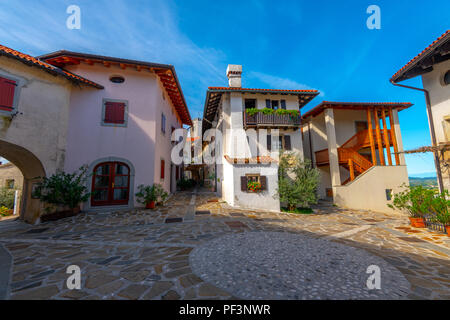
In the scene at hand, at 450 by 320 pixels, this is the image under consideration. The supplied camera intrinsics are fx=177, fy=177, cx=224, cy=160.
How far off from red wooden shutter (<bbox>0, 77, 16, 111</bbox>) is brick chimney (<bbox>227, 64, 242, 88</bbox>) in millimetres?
11674

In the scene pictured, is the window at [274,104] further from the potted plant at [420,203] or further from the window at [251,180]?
the potted plant at [420,203]

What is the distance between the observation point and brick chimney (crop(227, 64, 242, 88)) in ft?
45.7

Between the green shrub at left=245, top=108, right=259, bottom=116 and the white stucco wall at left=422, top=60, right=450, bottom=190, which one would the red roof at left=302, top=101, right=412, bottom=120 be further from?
the green shrub at left=245, top=108, right=259, bottom=116

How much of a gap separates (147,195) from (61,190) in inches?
140

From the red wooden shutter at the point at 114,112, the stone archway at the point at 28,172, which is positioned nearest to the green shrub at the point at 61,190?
the stone archway at the point at 28,172

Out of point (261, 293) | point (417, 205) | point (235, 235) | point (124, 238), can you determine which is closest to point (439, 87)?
point (417, 205)

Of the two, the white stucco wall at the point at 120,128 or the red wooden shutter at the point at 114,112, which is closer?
the white stucco wall at the point at 120,128

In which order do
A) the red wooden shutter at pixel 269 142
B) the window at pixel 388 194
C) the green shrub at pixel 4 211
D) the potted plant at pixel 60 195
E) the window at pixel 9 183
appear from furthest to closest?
the window at pixel 9 183 → the red wooden shutter at pixel 269 142 → the green shrub at pixel 4 211 → the window at pixel 388 194 → the potted plant at pixel 60 195

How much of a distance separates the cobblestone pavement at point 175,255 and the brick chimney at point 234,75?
10616mm

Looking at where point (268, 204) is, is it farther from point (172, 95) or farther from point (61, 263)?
point (172, 95)

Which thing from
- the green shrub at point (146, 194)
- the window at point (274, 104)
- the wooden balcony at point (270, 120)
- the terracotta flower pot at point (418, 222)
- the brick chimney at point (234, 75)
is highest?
the brick chimney at point (234, 75)

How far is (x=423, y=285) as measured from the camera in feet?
9.70

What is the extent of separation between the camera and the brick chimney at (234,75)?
45.7 feet

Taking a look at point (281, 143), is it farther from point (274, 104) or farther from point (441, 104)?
point (441, 104)
